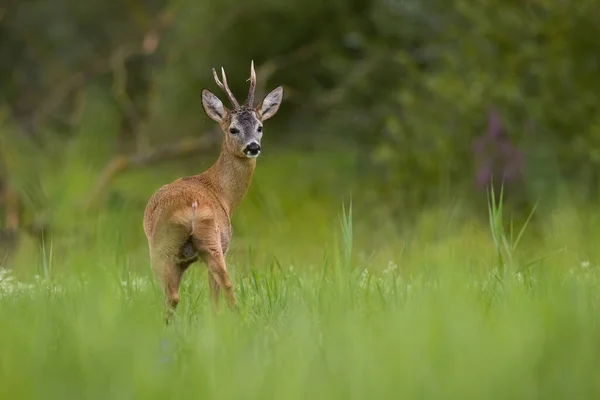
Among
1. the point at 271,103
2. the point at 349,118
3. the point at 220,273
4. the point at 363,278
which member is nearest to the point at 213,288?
the point at 220,273

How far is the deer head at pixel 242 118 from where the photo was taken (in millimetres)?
6047

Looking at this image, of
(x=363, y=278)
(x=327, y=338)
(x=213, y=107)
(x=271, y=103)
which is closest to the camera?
(x=327, y=338)

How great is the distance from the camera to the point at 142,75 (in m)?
15.1

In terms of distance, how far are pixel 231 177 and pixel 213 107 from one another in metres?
0.54

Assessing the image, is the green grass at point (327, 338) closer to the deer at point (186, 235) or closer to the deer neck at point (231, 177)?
the deer at point (186, 235)

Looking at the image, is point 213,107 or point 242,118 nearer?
point 242,118

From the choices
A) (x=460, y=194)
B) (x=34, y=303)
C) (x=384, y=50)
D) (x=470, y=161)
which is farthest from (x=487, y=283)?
(x=384, y=50)

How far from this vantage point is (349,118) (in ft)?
39.4

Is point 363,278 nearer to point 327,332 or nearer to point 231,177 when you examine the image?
point 231,177

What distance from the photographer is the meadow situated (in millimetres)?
3336

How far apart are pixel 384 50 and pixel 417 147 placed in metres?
1.24

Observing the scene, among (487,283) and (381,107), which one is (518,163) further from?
(487,283)

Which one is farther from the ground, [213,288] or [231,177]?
[231,177]

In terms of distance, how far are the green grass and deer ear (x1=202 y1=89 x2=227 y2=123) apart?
1454 mm
